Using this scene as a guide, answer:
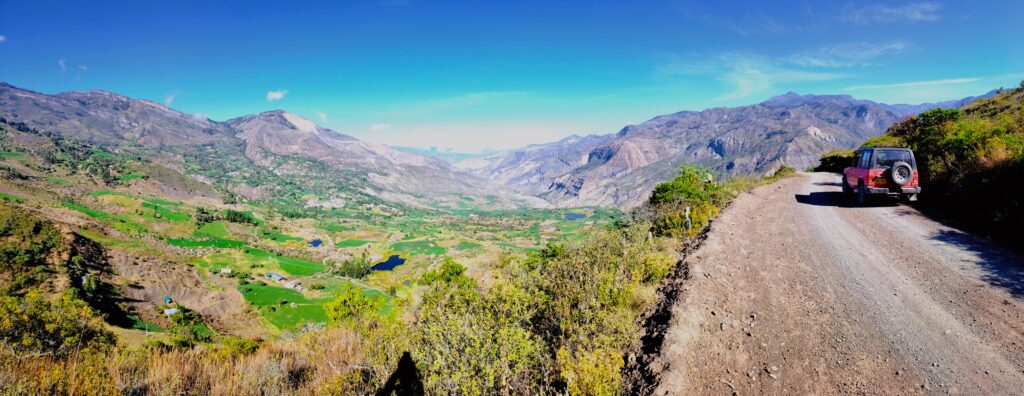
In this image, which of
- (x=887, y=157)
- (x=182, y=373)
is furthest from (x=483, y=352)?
(x=887, y=157)

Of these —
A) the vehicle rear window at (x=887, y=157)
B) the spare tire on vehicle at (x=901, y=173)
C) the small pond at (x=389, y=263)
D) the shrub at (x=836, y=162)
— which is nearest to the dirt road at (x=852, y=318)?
the spare tire on vehicle at (x=901, y=173)

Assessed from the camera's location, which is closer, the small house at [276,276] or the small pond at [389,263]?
the small house at [276,276]

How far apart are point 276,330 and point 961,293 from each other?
83.2m

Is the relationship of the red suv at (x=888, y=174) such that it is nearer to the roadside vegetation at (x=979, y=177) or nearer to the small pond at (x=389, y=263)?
the roadside vegetation at (x=979, y=177)

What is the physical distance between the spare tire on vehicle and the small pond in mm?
131032

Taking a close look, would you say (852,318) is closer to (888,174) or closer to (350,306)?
(350,306)

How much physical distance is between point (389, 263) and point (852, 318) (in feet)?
471

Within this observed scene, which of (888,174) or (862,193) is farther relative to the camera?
(862,193)

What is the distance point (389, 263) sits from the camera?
13812 centimetres

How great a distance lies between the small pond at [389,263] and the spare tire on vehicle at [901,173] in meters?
131

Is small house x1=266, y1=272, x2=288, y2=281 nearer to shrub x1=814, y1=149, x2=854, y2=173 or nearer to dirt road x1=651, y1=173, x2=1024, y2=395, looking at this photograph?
dirt road x1=651, y1=173, x2=1024, y2=395

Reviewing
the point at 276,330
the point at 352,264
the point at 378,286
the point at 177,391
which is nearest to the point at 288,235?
the point at 352,264

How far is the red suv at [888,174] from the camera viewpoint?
14477 mm

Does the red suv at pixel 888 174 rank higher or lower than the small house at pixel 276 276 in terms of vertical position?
higher
